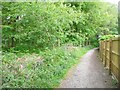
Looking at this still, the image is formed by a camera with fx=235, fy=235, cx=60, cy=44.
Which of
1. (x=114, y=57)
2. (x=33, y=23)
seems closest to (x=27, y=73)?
(x=114, y=57)

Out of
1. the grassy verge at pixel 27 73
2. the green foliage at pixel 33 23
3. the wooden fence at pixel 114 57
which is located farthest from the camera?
the green foliage at pixel 33 23

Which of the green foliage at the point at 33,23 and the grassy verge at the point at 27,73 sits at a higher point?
the green foliage at the point at 33,23

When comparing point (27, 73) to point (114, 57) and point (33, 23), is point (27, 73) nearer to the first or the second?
point (114, 57)

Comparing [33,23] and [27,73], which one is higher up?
[33,23]

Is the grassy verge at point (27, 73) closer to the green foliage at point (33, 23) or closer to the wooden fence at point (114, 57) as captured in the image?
the wooden fence at point (114, 57)

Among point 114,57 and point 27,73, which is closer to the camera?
point 27,73

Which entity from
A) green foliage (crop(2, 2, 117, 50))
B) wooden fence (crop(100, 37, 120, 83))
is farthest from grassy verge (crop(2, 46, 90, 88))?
green foliage (crop(2, 2, 117, 50))

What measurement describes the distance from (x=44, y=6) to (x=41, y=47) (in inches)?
68.9

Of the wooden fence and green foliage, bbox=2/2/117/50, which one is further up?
green foliage, bbox=2/2/117/50

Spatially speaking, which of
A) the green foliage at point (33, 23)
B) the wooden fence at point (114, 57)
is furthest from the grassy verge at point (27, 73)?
the green foliage at point (33, 23)

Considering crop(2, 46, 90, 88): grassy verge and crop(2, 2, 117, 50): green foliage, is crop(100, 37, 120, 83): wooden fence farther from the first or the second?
crop(2, 2, 117, 50): green foliage

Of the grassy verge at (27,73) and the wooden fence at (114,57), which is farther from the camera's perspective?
the wooden fence at (114,57)

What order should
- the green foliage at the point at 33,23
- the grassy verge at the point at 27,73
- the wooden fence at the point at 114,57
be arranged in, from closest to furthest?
1. the grassy verge at the point at 27,73
2. the wooden fence at the point at 114,57
3. the green foliage at the point at 33,23

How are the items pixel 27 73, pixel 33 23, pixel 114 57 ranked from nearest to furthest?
pixel 27 73, pixel 114 57, pixel 33 23
